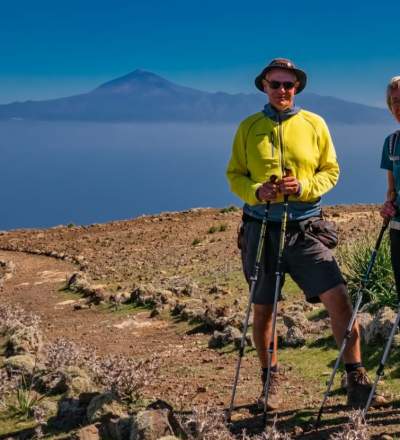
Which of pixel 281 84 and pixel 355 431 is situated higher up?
pixel 281 84

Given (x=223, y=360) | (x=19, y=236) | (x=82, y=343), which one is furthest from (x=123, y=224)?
(x=223, y=360)

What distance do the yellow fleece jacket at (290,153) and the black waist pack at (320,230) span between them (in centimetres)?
17

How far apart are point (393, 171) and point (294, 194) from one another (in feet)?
2.19

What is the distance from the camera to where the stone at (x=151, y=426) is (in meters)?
3.93

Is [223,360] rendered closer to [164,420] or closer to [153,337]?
[153,337]

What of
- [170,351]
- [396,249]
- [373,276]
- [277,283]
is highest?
[396,249]

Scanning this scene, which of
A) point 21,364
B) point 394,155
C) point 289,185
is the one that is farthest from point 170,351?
point 394,155

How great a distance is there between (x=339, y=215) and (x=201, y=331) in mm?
10877

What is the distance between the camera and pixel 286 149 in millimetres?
4496

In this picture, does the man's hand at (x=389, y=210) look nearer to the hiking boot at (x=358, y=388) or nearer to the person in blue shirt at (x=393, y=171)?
the person in blue shirt at (x=393, y=171)

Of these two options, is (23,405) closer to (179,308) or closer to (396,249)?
(396,249)

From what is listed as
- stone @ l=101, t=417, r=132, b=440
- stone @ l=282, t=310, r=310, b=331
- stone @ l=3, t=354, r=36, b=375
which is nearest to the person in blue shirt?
stone @ l=101, t=417, r=132, b=440

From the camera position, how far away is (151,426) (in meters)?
3.95

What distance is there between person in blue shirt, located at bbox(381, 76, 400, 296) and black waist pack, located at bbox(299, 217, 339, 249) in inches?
20.0
